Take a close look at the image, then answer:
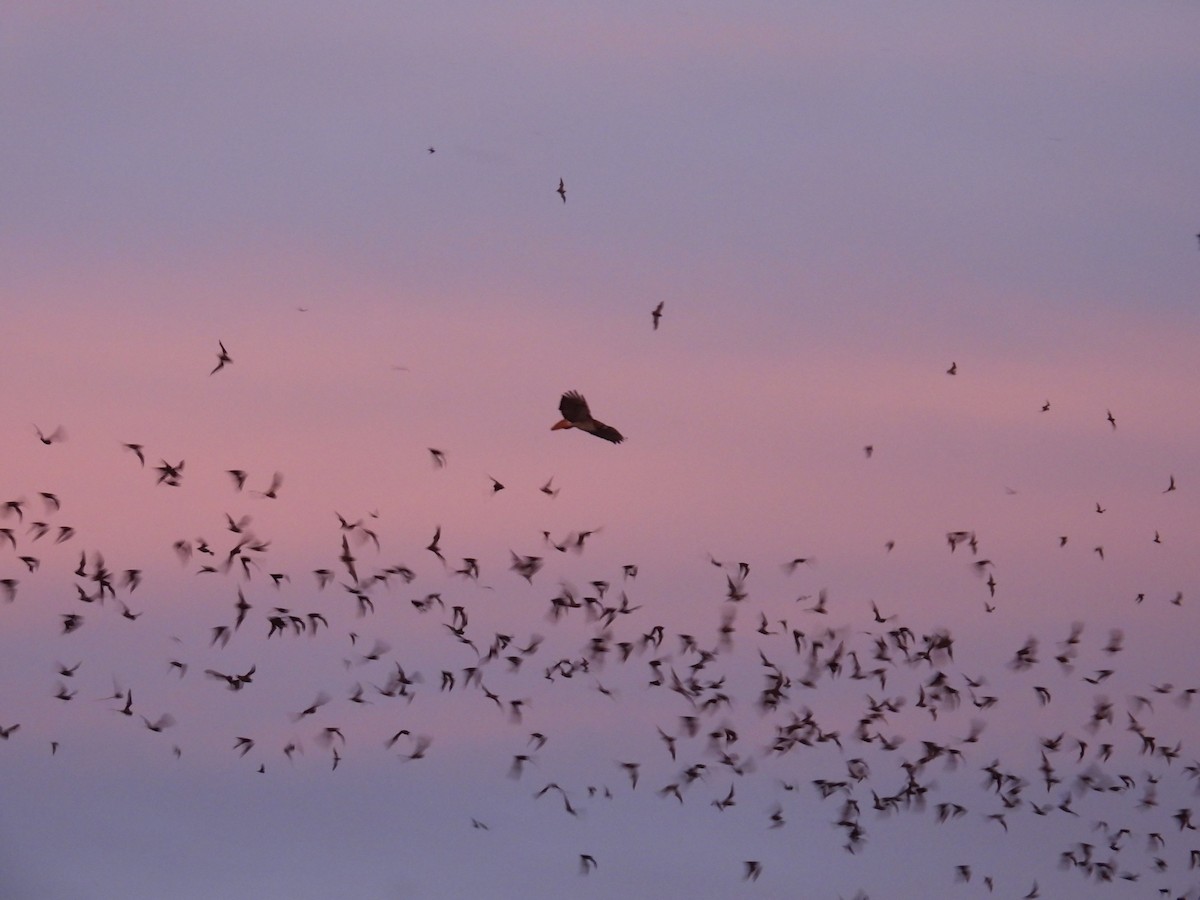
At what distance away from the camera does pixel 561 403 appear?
6081 centimetres

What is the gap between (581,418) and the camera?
198 ft

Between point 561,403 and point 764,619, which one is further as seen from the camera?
point 764,619

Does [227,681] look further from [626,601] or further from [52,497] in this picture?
[626,601]

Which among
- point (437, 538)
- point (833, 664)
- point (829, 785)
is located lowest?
point (829, 785)

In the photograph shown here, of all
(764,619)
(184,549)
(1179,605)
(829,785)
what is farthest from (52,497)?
(1179,605)

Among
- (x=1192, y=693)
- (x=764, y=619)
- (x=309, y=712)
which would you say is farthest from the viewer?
(x=1192, y=693)

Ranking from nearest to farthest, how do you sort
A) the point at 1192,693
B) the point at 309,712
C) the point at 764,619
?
the point at 309,712 < the point at 764,619 < the point at 1192,693

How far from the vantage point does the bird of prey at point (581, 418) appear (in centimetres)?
6019

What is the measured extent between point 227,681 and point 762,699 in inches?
649

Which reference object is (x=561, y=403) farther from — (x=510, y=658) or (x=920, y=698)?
(x=920, y=698)

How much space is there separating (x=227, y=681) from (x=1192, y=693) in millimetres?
32901

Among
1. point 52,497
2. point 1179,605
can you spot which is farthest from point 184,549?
point 1179,605

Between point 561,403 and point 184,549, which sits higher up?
point 561,403

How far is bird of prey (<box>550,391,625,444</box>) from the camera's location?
60.2 metres
